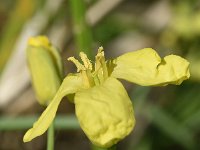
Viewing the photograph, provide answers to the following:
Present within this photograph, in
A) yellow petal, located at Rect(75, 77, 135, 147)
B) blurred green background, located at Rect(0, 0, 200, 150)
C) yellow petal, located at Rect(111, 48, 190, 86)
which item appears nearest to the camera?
yellow petal, located at Rect(75, 77, 135, 147)

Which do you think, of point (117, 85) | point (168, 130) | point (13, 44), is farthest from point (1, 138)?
point (117, 85)

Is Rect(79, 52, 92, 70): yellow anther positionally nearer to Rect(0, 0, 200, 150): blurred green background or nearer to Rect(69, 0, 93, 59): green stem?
Rect(69, 0, 93, 59): green stem

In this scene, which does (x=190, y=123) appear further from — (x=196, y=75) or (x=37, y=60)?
(x=37, y=60)

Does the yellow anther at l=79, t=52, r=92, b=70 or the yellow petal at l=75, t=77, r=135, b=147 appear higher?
the yellow anther at l=79, t=52, r=92, b=70

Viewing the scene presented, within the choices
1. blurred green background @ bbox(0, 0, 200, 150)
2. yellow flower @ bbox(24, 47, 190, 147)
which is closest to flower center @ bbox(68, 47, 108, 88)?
yellow flower @ bbox(24, 47, 190, 147)

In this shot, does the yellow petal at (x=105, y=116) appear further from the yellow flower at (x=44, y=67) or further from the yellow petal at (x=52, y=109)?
the yellow flower at (x=44, y=67)

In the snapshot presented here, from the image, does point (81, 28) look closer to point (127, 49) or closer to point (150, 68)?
point (150, 68)
